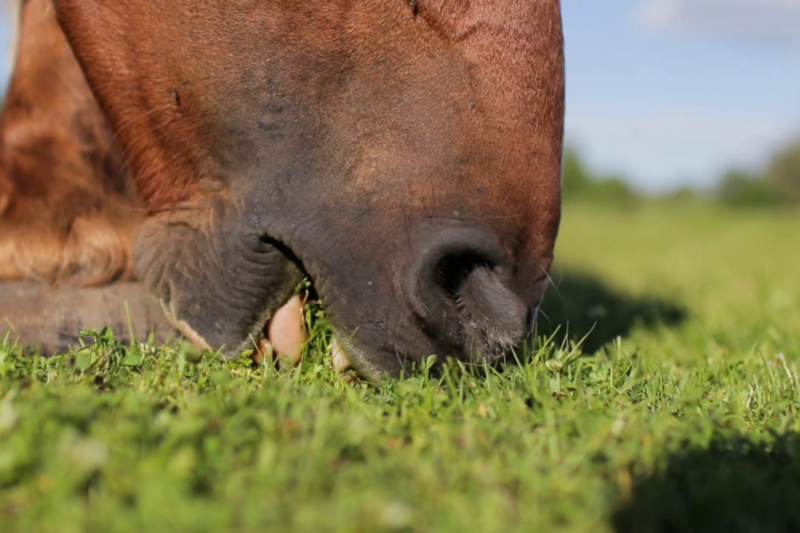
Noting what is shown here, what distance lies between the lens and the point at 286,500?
1274mm

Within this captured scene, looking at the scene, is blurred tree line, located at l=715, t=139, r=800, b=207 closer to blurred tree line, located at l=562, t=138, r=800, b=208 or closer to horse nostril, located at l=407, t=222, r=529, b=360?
blurred tree line, located at l=562, t=138, r=800, b=208

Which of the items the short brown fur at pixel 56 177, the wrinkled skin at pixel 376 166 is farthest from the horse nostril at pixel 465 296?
the short brown fur at pixel 56 177

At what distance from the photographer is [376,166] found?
6.77 feet

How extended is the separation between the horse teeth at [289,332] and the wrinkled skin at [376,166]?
0.12 ft

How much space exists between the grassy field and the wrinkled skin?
0.52 ft

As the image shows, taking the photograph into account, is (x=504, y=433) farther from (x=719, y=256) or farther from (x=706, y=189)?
(x=706, y=189)

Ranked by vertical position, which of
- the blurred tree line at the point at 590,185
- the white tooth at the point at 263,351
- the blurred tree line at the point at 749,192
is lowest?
the blurred tree line at the point at 590,185

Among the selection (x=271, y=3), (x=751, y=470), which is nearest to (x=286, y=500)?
(x=751, y=470)

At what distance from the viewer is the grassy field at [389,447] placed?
1245 mm

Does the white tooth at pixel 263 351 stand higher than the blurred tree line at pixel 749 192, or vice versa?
the white tooth at pixel 263 351

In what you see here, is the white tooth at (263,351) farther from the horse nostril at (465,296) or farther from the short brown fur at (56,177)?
the short brown fur at (56,177)

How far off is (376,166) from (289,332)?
0.51 m

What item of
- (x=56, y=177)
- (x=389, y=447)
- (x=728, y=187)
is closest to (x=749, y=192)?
(x=728, y=187)

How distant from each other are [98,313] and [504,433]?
1.46 meters
